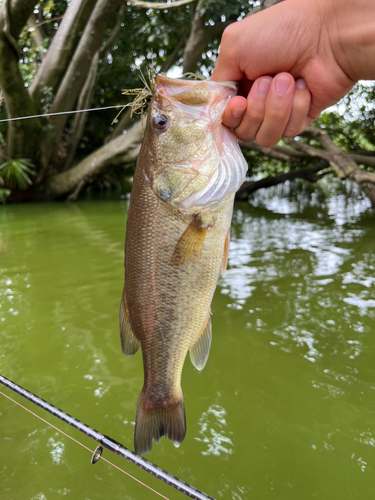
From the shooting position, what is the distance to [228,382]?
2.98 m

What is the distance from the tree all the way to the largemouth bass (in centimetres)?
654

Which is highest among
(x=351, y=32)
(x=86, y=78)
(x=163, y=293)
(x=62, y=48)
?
(x=62, y=48)

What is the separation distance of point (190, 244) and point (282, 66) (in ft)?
2.63

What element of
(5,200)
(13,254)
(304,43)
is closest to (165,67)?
(5,200)

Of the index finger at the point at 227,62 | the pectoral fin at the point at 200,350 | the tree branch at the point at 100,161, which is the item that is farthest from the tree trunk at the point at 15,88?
the pectoral fin at the point at 200,350

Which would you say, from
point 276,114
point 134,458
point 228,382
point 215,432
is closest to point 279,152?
point 228,382

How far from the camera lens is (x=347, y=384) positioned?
2.93 metres

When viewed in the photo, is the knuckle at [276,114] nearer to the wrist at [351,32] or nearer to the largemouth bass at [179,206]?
→ the largemouth bass at [179,206]

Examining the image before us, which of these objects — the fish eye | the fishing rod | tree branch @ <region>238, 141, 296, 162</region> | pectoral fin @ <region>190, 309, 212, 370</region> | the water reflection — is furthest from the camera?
tree branch @ <region>238, 141, 296, 162</region>

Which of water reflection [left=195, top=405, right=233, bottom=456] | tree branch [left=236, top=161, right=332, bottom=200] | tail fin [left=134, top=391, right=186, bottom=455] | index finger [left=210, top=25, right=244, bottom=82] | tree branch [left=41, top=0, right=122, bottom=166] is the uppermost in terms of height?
tree branch [left=41, top=0, right=122, bottom=166]

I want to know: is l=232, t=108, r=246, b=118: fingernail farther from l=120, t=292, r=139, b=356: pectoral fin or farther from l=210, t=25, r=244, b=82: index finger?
l=120, t=292, r=139, b=356: pectoral fin

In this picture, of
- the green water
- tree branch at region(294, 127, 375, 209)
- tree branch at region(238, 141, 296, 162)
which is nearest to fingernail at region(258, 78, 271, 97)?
the green water

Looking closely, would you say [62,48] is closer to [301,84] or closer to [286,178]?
[286,178]

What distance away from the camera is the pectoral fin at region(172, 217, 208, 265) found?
165 cm
